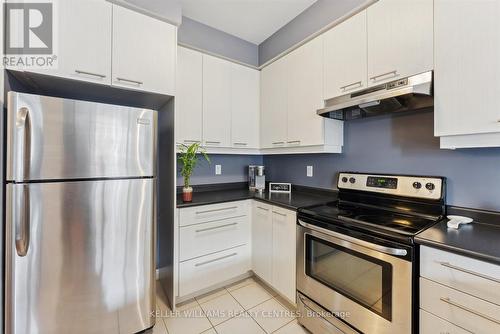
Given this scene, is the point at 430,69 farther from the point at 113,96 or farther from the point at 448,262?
the point at 113,96

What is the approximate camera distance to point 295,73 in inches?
81.5

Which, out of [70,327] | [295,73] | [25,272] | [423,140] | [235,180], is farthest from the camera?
[235,180]

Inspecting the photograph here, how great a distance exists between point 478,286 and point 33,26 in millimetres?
2658

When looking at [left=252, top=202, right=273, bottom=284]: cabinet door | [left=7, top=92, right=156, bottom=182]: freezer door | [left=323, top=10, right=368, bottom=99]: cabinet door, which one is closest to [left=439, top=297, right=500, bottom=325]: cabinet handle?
[left=252, top=202, right=273, bottom=284]: cabinet door

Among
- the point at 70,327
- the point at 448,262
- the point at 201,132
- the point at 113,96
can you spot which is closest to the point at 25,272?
the point at 70,327

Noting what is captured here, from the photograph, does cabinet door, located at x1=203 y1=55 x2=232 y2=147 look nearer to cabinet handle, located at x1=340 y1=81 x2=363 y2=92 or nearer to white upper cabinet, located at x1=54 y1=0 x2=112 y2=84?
white upper cabinet, located at x1=54 y1=0 x2=112 y2=84

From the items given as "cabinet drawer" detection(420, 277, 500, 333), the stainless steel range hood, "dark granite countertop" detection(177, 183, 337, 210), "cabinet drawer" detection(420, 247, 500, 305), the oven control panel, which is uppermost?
the stainless steel range hood

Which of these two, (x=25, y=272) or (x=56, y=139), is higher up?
(x=56, y=139)

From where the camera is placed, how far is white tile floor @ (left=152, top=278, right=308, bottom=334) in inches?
62.4

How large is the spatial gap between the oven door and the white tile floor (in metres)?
0.33

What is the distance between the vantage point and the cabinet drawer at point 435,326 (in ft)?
3.06

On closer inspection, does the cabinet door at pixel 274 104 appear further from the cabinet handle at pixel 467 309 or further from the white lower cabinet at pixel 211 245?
the cabinet handle at pixel 467 309

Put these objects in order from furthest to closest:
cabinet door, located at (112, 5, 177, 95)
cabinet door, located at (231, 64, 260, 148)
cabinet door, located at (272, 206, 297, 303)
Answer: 1. cabinet door, located at (231, 64, 260, 148)
2. cabinet door, located at (272, 206, 297, 303)
3. cabinet door, located at (112, 5, 177, 95)

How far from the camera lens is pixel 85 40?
54.6 inches
